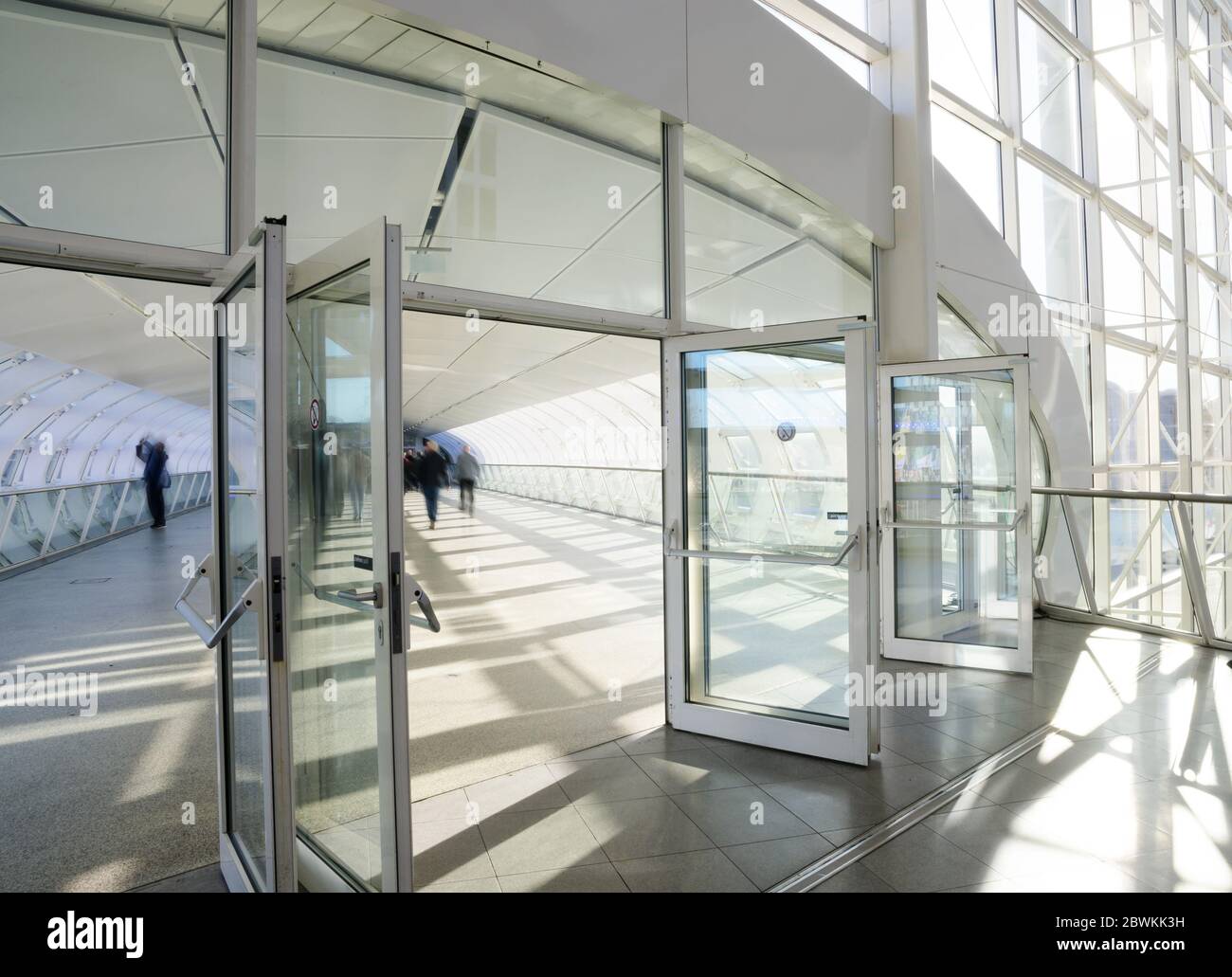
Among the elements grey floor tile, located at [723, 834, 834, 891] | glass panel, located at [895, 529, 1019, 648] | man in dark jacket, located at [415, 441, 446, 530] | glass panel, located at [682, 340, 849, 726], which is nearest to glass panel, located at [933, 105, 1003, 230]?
glass panel, located at [895, 529, 1019, 648]

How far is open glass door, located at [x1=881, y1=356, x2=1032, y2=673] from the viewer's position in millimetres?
5215

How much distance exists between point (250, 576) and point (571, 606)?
541cm

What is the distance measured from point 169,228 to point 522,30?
1.73m

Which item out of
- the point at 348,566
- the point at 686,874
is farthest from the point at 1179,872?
the point at 348,566

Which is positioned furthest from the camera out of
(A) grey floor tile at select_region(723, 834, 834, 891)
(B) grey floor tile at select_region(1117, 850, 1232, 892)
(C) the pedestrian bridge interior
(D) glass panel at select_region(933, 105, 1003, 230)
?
(D) glass panel at select_region(933, 105, 1003, 230)

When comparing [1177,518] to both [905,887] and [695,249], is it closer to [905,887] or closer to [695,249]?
[695,249]

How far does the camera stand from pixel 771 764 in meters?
3.63

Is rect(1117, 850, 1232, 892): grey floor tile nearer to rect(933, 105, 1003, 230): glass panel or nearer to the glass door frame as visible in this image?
the glass door frame

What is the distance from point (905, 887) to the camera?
8.29 feet

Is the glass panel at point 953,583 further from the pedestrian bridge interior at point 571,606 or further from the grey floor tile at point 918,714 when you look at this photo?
the grey floor tile at point 918,714

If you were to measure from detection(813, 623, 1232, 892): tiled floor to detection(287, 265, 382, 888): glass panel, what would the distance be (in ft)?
5.06

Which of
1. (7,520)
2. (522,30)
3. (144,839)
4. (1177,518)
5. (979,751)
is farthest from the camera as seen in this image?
(7,520)
